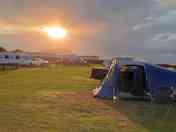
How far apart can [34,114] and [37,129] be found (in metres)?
1.90

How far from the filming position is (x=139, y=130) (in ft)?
26.4

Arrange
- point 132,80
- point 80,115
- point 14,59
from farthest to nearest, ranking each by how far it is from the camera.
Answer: point 14,59 < point 132,80 < point 80,115

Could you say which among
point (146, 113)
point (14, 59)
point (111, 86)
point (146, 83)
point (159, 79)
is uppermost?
point (14, 59)

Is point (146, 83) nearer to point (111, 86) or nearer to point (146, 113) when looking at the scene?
point (111, 86)

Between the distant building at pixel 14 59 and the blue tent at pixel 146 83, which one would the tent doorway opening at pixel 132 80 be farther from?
the distant building at pixel 14 59

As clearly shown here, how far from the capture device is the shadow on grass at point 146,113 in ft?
27.9

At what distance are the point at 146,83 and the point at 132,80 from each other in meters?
0.86

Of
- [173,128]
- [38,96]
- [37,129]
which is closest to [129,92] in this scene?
[38,96]

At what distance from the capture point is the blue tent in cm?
1310

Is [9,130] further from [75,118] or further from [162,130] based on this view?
[162,130]

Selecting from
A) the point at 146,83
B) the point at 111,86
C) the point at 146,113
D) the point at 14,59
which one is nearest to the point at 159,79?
the point at 146,83

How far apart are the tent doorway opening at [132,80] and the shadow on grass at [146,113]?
354 millimetres

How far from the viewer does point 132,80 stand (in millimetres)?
14156

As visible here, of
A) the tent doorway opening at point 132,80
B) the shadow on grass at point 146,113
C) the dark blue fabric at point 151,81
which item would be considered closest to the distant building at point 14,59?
the tent doorway opening at point 132,80
